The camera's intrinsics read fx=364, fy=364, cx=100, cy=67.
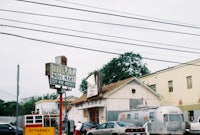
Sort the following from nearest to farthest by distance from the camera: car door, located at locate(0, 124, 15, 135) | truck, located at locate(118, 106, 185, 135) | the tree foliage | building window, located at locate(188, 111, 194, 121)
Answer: truck, located at locate(118, 106, 185, 135) → car door, located at locate(0, 124, 15, 135) → building window, located at locate(188, 111, 194, 121) → the tree foliage

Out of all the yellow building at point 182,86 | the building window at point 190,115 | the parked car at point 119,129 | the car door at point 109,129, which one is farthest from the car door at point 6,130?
the building window at point 190,115

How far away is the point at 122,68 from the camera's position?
254 ft

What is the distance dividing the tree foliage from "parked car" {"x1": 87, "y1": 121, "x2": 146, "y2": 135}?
49820 mm

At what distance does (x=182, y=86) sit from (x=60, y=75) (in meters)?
31.4

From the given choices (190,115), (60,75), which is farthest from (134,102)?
(60,75)

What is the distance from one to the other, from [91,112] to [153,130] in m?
16.1

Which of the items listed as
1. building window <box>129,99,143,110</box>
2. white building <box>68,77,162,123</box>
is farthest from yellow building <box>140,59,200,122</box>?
building window <box>129,99,143,110</box>

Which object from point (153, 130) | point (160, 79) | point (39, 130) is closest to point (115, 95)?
point (160, 79)

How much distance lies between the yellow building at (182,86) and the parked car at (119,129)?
1333cm

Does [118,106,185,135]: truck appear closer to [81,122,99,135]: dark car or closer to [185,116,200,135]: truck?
[185,116,200,135]: truck

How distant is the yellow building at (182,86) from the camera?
Answer: 37531 millimetres

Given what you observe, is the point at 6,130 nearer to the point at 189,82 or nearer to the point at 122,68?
the point at 189,82

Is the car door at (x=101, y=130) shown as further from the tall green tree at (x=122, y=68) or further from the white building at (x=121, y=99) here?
the tall green tree at (x=122, y=68)

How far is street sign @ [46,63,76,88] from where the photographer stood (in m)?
10.4
